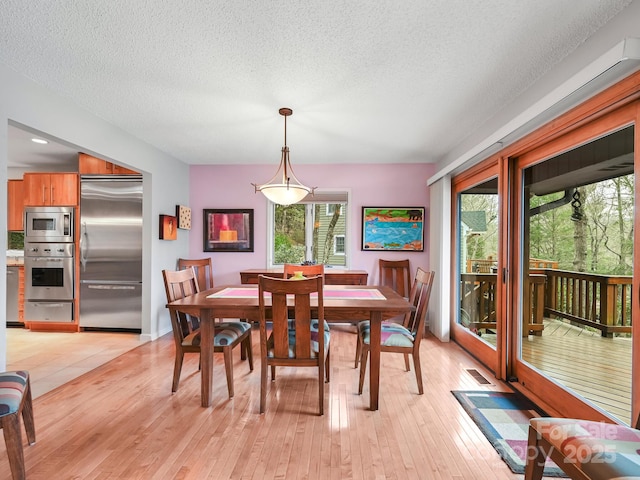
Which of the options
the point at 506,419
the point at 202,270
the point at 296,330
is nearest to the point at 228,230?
the point at 202,270

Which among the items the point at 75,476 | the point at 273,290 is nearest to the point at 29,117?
the point at 273,290

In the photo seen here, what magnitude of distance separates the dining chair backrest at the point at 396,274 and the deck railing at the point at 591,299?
7.17ft

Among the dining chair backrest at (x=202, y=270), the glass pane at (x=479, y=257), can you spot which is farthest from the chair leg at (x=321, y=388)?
the dining chair backrest at (x=202, y=270)

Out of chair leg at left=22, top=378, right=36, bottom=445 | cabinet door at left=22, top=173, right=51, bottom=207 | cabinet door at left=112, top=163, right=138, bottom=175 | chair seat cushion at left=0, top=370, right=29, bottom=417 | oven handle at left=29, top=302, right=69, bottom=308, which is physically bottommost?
chair leg at left=22, top=378, right=36, bottom=445

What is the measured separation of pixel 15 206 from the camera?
4.57 meters

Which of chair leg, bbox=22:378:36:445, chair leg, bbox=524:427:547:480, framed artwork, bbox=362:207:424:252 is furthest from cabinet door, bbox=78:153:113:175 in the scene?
chair leg, bbox=524:427:547:480

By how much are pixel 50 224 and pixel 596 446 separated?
213 inches

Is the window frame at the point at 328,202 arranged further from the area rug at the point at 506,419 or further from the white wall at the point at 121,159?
Result: the area rug at the point at 506,419

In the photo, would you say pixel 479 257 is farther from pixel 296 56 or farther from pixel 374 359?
pixel 296 56

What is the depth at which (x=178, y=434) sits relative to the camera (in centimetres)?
195

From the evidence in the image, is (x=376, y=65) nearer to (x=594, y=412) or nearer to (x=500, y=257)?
(x=500, y=257)

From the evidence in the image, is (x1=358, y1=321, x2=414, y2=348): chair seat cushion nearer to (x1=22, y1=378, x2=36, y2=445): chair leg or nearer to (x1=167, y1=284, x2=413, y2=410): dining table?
(x1=167, y1=284, x2=413, y2=410): dining table

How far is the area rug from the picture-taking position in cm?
173

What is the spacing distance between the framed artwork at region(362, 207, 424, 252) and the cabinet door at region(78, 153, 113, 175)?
3.43 m
